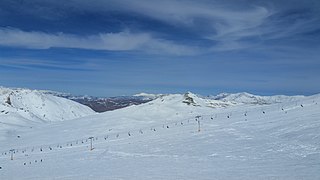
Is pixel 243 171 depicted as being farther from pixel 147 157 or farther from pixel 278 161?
pixel 147 157

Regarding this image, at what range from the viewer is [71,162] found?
38375 mm

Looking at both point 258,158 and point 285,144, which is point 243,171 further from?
point 285,144

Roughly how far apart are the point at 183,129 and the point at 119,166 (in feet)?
64.0

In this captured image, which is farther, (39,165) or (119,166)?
(39,165)

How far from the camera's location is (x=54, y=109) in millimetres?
190250

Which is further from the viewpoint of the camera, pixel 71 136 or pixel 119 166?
pixel 71 136

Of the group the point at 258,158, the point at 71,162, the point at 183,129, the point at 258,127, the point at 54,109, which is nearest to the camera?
the point at 258,158

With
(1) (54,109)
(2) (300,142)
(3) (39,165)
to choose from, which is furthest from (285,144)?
(1) (54,109)

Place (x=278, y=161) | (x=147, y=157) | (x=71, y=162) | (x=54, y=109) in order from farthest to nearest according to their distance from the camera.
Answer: (x=54, y=109) < (x=71, y=162) < (x=147, y=157) < (x=278, y=161)

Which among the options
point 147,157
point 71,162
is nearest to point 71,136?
point 71,162

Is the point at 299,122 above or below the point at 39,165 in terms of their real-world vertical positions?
above

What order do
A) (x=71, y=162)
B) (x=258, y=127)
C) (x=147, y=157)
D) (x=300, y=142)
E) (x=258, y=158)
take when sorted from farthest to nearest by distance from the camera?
(x=258, y=127) < (x=71, y=162) < (x=147, y=157) < (x=300, y=142) < (x=258, y=158)

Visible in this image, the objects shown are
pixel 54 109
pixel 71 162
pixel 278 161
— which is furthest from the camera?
pixel 54 109

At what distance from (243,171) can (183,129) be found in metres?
26.1
